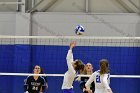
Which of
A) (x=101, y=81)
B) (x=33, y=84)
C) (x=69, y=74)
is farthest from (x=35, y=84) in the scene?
(x=101, y=81)

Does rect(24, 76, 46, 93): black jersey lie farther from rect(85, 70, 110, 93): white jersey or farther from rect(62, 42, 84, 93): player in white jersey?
rect(85, 70, 110, 93): white jersey

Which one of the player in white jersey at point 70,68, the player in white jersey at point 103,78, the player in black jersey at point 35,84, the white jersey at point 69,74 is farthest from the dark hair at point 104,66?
the player in black jersey at point 35,84

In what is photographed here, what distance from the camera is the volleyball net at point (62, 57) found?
36.1ft

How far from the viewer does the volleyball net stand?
1102cm

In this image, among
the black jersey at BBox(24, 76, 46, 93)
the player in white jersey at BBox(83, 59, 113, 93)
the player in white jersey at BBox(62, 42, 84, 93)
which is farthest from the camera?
the black jersey at BBox(24, 76, 46, 93)

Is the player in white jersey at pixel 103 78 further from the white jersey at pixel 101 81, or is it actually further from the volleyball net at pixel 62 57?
the volleyball net at pixel 62 57

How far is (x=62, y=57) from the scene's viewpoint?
11117 millimetres

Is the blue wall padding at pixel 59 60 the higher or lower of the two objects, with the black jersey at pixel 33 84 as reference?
higher

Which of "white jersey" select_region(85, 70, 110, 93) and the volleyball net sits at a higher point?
the volleyball net

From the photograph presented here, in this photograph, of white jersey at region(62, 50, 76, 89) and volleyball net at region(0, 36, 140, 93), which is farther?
volleyball net at region(0, 36, 140, 93)

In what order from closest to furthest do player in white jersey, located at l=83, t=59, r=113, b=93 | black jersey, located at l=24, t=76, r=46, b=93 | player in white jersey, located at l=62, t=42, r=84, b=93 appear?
player in white jersey, located at l=83, t=59, r=113, b=93 < player in white jersey, located at l=62, t=42, r=84, b=93 < black jersey, located at l=24, t=76, r=46, b=93

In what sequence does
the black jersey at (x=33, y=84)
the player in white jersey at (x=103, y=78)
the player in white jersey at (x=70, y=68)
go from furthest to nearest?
the black jersey at (x=33, y=84) → the player in white jersey at (x=70, y=68) → the player in white jersey at (x=103, y=78)

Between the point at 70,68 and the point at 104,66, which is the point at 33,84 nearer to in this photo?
the point at 70,68

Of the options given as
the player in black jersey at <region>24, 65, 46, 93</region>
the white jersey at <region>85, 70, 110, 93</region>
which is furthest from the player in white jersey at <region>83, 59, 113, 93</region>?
the player in black jersey at <region>24, 65, 46, 93</region>
